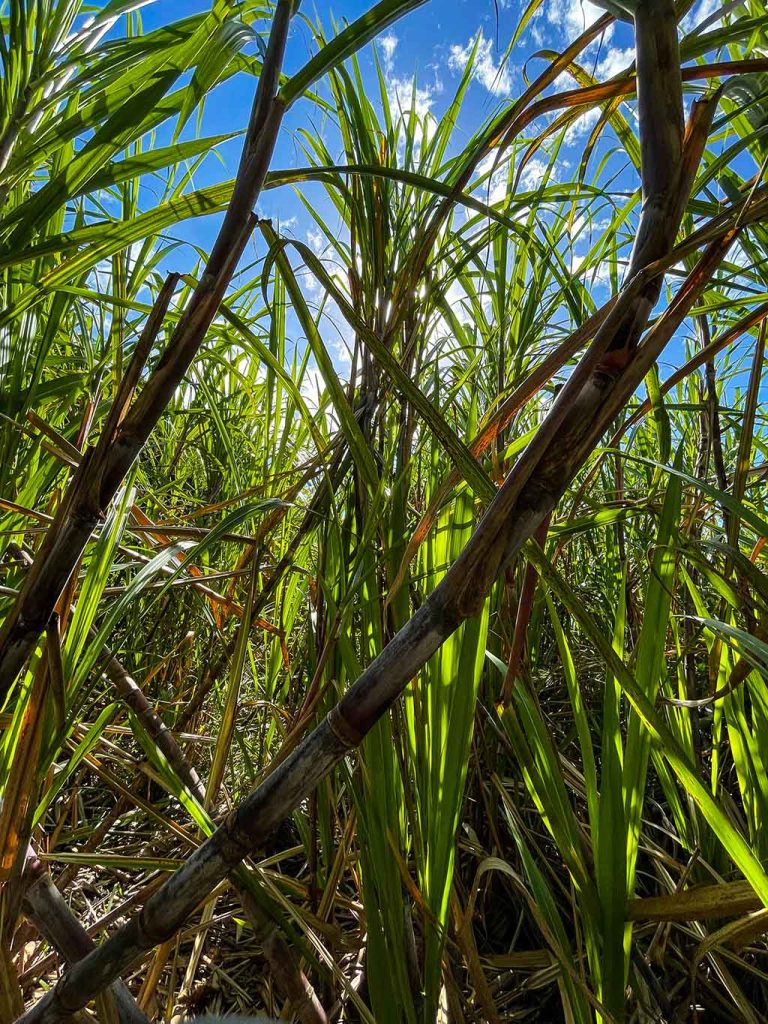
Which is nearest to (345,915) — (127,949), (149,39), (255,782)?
(255,782)

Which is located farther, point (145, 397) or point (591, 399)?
point (145, 397)

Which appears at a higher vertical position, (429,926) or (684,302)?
(684,302)

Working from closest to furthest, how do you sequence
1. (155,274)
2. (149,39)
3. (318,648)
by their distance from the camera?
(149,39) < (318,648) < (155,274)

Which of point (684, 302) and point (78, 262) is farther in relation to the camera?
point (78, 262)

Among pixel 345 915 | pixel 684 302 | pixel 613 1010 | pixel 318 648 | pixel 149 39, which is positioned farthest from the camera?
pixel 345 915

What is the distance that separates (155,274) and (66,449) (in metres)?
0.66

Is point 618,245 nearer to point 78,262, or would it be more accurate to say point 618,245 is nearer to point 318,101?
point 318,101

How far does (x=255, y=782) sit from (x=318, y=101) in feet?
3.06

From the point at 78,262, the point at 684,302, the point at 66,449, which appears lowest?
the point at 684,302

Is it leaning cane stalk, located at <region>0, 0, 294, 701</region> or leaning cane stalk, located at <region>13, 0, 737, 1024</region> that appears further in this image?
leaning cane stalk, located at <region>0, 0, 294, 701</region>

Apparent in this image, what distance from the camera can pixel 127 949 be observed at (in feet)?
1.11

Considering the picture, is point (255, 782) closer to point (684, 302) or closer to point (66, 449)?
point (66, 449)

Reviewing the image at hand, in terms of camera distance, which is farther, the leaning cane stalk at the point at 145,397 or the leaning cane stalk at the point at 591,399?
the leaning cane stalk at the point at 145,397

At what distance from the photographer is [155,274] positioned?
3.68 ft
